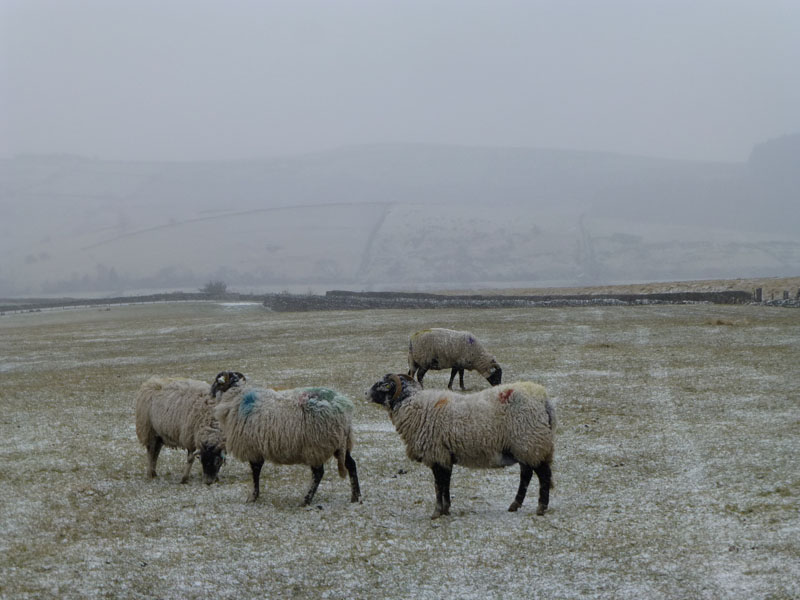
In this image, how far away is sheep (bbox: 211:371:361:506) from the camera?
13.2 meters

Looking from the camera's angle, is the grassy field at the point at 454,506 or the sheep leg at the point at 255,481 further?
the sheep leg at the point at 255,481

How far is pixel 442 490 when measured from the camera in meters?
12.4

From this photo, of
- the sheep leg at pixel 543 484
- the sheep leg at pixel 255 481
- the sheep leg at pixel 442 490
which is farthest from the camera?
the sheep leg at pixel 255 481

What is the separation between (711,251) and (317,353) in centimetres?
10366

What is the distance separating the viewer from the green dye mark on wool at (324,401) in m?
13.3

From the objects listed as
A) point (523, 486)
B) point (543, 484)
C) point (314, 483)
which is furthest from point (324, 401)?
point (543, 484)

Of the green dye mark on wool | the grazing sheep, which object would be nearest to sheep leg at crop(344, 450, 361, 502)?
the green dye mark on wool

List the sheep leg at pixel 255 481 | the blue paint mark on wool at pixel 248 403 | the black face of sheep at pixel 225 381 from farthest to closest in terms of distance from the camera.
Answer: the black face of sheep at pixel 225 381 < the blue paint mark on wool at pixel 248 403 < the sheep leg at pixel 255 481

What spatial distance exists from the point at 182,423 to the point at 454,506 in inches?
234

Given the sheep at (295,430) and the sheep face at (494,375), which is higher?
the sheep at (295,430)

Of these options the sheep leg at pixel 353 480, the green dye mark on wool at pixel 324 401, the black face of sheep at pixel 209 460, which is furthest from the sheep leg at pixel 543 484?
the black face of sheep at pixel 209 460

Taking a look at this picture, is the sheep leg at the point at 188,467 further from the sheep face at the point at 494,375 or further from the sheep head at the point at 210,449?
the sheep face at the point at 494,375

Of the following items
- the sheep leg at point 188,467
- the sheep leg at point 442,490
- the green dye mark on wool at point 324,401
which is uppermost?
the green dye mark on wool at point 324,401

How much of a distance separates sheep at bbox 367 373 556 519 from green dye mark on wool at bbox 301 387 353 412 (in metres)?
1.00
